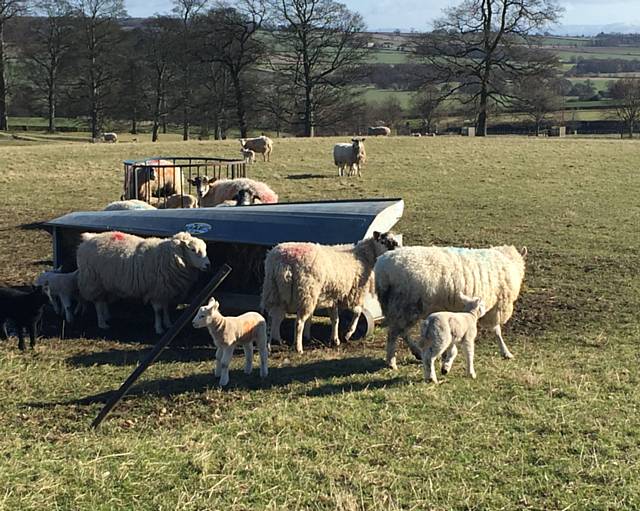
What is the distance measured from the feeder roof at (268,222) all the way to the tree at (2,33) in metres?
40.9

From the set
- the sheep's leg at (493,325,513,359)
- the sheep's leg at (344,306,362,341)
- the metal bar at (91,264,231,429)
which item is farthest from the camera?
the sheep's leg at (344,306,362,341)

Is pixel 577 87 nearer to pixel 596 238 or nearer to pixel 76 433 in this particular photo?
pixel 596 238

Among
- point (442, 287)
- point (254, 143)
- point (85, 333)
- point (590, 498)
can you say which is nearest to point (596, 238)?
point (442, 287)

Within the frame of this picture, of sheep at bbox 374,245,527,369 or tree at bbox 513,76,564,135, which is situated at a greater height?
tree at bbox 513,76,564,135

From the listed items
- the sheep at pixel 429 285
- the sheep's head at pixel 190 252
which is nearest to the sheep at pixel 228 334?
the sheep at pixel 429 285

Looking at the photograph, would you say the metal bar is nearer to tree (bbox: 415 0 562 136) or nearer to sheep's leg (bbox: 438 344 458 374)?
sheep's leg (bbox: 438 344 458 374)

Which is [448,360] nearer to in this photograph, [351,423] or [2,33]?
[351,423]

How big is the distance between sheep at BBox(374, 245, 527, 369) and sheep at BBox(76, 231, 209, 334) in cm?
276

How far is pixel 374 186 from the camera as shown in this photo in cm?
2267

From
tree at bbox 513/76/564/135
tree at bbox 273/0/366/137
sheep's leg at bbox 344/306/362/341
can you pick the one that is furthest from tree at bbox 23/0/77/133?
sheep's leg at bbox 344/306/362/341

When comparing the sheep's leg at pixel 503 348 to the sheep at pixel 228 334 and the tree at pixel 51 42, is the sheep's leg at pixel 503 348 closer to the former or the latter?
the sheep at pixel 228 334

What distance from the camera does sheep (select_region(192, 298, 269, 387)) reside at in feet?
23.0

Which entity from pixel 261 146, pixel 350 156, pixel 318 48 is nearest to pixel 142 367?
pixel 350 156

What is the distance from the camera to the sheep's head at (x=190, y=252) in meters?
9.44
